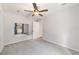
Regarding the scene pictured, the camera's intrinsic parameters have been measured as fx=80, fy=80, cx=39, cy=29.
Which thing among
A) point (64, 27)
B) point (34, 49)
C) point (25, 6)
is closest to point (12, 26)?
point (25, 6)

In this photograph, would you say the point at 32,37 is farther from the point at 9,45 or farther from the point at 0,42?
the point at 0,42

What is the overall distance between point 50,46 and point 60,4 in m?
0.89

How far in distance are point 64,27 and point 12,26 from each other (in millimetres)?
1096

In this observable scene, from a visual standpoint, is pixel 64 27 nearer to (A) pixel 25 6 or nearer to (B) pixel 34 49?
(B) pixel 34 49

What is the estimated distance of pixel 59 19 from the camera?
1.76 m

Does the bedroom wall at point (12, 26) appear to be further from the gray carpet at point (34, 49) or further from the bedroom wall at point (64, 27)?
the bedroom wall at point (64, 27)

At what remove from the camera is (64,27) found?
1.69 m

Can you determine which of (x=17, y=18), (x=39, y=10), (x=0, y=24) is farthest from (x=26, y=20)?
(x=0, y=24)

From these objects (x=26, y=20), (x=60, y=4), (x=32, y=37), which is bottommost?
(x=32, y=37)

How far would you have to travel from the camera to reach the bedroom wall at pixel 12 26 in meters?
1.60

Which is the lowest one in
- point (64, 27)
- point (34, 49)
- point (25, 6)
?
point (34, 49)

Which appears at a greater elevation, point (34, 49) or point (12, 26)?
point (12, 26)

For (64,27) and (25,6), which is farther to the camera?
(64,27)

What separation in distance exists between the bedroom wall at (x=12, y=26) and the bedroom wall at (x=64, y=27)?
43 cm
